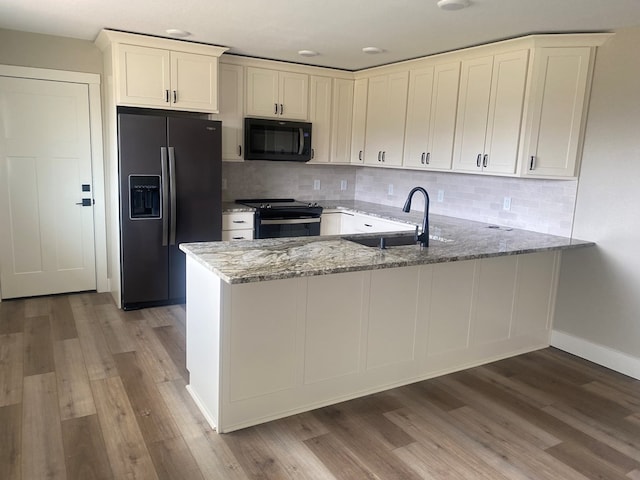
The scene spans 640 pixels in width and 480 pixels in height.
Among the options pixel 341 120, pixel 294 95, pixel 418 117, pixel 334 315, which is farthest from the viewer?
pixel 341 120

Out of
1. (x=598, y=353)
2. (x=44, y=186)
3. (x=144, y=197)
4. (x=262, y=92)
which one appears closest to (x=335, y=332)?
(x=598, y=353)

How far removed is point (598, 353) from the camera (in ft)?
11.8

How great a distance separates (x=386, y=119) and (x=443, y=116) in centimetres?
80

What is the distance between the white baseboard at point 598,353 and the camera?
3.39 meters

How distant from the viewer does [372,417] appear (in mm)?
2693

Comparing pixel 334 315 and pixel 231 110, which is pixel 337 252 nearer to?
pixel 334 315

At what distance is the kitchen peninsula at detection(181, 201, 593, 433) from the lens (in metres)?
2.44

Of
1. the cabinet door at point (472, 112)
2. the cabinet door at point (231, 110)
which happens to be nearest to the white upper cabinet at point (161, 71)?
the cabinet door at point (231, 110)

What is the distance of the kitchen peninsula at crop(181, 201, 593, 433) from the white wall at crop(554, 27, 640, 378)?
0.24 meters

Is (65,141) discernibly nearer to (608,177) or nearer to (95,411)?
(95,411)

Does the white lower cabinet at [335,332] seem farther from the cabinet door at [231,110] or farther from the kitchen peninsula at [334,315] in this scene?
the cabinet door at [231,110]

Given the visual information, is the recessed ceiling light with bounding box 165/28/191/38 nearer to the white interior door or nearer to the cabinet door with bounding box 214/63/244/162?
the cabinet door with bounding box 214/63/244/162

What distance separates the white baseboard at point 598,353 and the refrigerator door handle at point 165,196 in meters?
3.32

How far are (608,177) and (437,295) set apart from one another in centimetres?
157
